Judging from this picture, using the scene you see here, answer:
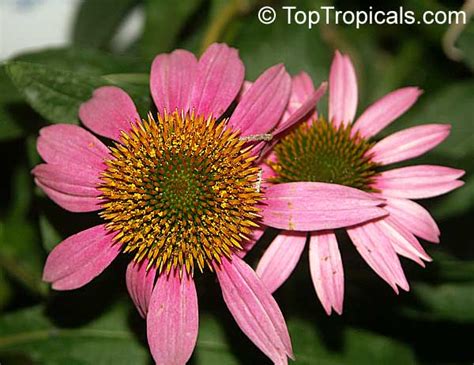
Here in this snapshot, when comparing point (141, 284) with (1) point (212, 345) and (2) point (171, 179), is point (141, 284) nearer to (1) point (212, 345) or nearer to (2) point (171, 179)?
(2) point (171, 179)

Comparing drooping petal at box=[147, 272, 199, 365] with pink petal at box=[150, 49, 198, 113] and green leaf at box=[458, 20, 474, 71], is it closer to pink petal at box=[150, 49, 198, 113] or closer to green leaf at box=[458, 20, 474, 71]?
pink petal at box=[150, 49, 198, 113]

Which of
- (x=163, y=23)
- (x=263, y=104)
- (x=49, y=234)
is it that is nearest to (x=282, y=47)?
(x=163, y=23)

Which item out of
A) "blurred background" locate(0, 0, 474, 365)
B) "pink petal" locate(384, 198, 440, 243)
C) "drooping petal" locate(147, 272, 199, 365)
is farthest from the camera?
"blurred background" locate(0, 0, 474, 365)

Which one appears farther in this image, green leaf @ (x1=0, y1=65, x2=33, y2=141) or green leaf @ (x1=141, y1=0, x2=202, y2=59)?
green leaf @ (x1=141, y1=0, x2=202, y2=59)

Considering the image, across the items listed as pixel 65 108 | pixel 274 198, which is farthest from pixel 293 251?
pixel 65 108

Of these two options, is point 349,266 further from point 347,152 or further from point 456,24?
point 456,24

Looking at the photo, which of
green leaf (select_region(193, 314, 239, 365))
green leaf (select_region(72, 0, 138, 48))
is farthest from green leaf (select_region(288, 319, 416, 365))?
green leaf (select_region(72, 0, 138, 48))

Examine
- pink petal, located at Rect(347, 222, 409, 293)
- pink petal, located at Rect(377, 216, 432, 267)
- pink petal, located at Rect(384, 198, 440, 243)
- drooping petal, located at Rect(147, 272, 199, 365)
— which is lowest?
drooping petal, located at Rect(147, 272, 199, 365)
